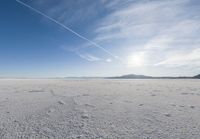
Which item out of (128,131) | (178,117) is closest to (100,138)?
(128,131)

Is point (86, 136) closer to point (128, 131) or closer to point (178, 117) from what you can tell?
point (128, 131)

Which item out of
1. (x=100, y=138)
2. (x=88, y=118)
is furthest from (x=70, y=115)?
(x=100, y=138)

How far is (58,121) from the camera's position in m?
4.12

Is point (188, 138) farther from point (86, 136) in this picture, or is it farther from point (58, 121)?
point (58, 121)

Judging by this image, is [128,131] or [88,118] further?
[88,118]

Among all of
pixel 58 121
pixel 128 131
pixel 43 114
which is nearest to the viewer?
pixel 128 131

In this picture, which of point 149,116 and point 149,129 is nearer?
point 149,129

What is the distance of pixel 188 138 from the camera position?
3.05 meters

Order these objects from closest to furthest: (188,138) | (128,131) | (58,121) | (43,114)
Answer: (188,138) → (128,131) → (58,121) → (43,114)

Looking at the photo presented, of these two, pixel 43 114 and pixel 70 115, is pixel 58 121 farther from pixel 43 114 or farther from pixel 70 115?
pixel 43 114

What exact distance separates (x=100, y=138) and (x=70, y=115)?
6.04 feet

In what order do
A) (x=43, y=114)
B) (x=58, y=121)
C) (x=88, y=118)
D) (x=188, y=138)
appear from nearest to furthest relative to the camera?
1. (x=188, y=138)
2. (x=58, y=121)
3. (x=88, y=118)
4. (x=43, y=114)

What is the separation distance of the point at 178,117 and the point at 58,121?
332 centimetres

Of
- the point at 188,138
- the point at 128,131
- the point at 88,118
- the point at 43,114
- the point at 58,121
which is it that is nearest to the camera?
the point at 188,138
